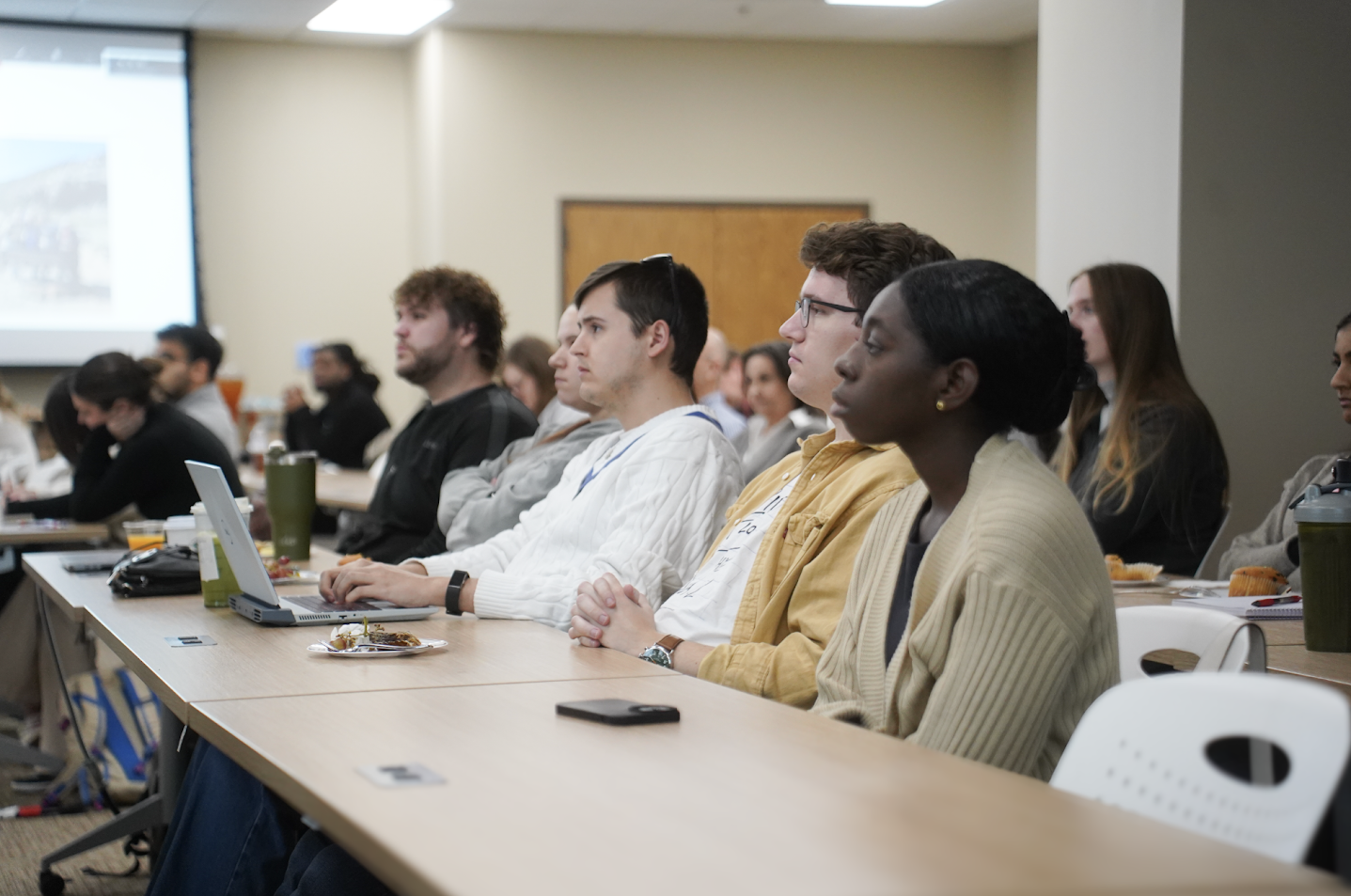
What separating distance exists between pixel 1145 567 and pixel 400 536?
5.74ft

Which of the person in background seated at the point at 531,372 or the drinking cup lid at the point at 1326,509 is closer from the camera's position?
the drinking cup lid at the point at 1326,509

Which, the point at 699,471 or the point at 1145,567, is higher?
the point at 699,471

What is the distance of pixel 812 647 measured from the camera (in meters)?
1.76

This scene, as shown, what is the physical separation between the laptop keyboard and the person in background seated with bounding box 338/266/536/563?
2.89 feet

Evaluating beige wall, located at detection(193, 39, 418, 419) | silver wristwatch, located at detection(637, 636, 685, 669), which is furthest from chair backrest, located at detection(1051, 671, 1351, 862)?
beige wall, located at detection(193, 39, 418, 419)

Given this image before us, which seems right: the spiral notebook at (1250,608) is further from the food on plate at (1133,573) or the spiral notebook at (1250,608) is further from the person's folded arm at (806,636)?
the person's folded arm at (806,636)

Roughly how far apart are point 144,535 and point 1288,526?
2.48 meters

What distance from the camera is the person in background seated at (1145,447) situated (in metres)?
2.94

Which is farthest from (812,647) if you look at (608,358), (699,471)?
(608,358)

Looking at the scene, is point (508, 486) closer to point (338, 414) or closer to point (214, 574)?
point (214, 574)

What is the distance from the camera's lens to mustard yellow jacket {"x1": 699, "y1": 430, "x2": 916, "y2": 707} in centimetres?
176

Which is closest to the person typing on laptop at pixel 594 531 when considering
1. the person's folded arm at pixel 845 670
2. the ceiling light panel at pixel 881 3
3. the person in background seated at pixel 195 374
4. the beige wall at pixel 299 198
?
the person's folded arm at pixel 845 670

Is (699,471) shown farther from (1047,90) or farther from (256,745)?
(1047,90)

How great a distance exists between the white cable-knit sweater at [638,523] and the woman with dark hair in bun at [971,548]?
2.13ft
